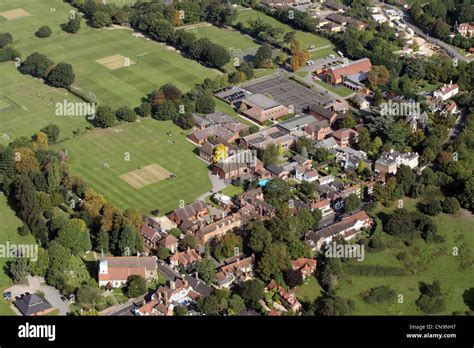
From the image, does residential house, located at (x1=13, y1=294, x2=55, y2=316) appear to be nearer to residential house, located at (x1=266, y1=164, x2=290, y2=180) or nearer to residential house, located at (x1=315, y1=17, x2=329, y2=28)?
residential house, located at (x1=266, y1=164, x2=290, y2=180)

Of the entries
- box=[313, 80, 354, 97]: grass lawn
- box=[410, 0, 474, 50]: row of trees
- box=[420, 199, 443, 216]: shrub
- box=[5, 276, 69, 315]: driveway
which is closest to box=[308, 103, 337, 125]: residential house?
box=[313, 80, 354, 97]: grass lawn

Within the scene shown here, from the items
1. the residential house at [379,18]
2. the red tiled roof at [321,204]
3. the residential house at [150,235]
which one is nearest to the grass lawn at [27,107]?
the residential house at [150,235]

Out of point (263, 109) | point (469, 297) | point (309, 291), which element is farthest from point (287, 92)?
point (469, 297)

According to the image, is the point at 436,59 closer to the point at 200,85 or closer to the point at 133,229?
the point at 200,85

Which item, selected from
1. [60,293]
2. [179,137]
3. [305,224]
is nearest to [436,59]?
[179,137]

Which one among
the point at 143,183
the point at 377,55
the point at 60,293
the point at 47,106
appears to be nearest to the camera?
the point at 60,293

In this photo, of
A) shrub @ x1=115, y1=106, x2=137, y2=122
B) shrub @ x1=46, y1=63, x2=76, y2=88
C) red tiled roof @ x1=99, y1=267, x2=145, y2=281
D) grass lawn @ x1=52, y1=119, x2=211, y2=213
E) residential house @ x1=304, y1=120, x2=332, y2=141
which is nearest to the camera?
red tiled roof @ x1=99, y1=267, x2=145, y2=281
